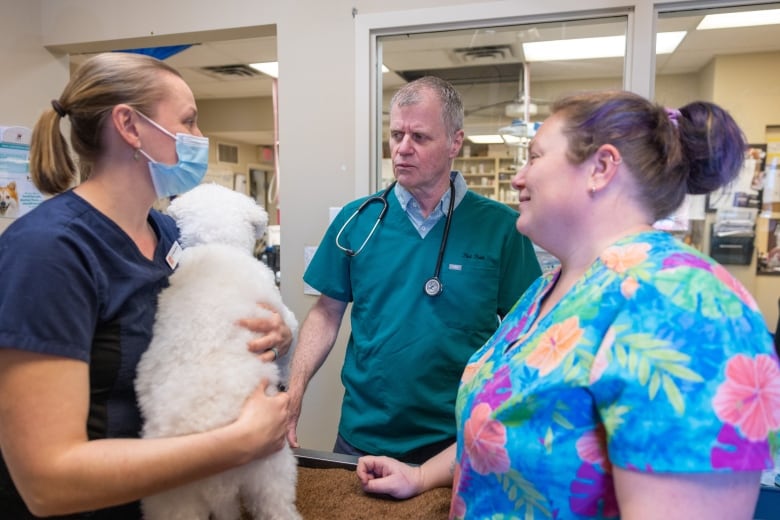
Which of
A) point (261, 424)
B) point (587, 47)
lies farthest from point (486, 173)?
point (261, 424)

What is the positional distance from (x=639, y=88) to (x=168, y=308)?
75.0 inches

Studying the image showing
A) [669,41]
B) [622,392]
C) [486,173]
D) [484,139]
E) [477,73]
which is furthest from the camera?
[486,173]

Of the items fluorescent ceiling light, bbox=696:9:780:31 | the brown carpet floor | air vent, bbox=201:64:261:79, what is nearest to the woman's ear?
the brown carpet floor

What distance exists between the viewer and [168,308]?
895mm

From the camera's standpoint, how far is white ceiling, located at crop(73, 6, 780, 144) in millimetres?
2301

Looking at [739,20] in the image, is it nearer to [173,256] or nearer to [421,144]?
[421,144]

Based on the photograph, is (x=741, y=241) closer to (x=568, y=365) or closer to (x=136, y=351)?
(x=568, y=365)

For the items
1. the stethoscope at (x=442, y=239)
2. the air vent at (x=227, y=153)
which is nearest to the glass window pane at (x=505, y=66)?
the stethoscope at (x=442, y=239)

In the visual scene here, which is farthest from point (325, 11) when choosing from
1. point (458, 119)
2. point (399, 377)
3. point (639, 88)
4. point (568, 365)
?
point (568, 365)

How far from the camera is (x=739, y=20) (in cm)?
306

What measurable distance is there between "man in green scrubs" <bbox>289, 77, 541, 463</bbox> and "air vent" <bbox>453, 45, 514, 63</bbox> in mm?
2109

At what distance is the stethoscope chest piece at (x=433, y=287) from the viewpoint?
1470 mm

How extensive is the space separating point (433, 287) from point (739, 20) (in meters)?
2.92

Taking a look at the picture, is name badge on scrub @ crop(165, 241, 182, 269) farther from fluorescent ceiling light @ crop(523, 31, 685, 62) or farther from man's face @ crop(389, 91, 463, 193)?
fluorescent ceiling light @ crop(523, 31, 685, 62)
